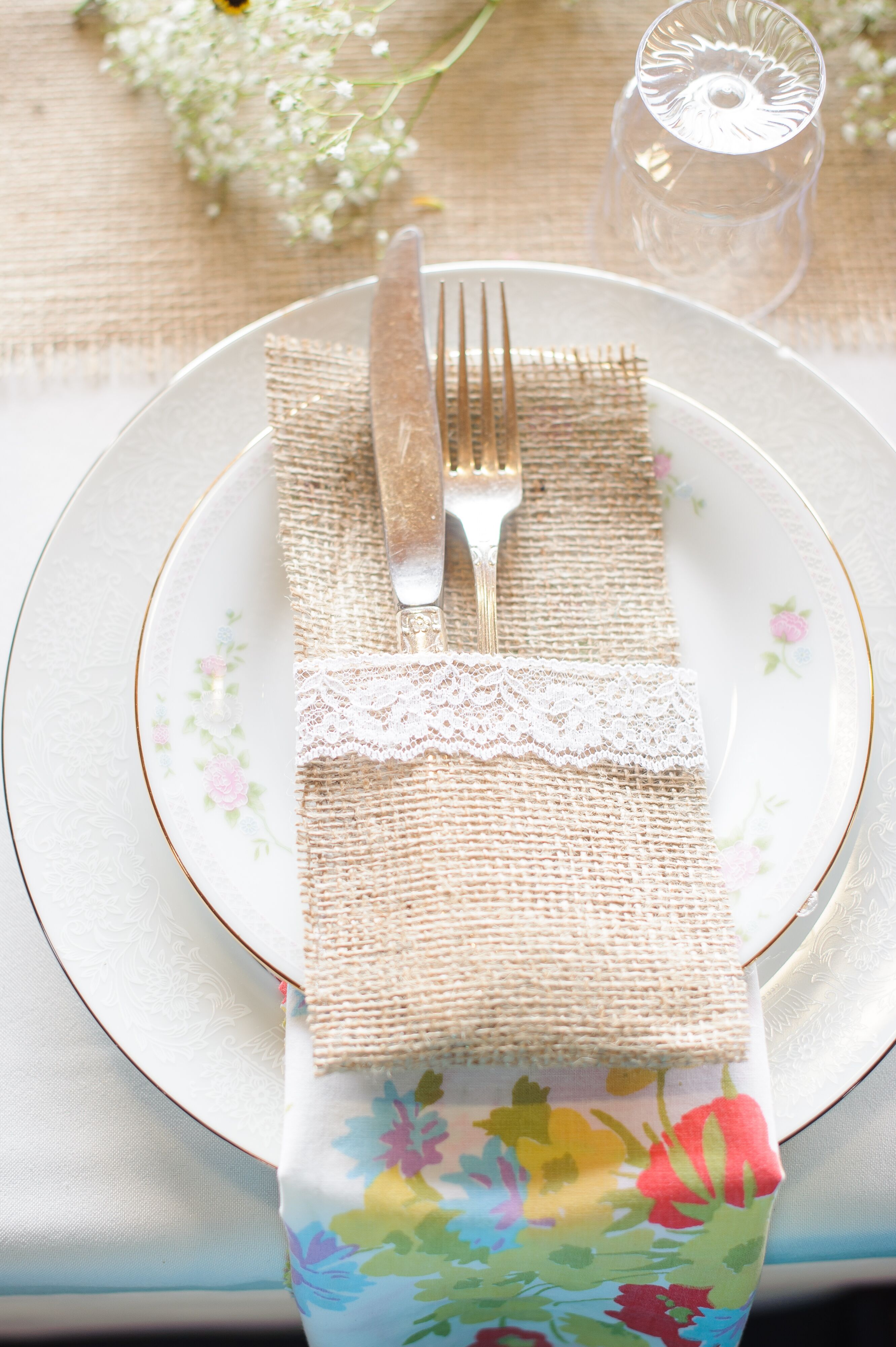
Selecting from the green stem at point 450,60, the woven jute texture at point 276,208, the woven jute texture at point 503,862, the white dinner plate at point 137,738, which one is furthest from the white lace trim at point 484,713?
the green stem at point 450,60

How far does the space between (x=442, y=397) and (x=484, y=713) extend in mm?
222

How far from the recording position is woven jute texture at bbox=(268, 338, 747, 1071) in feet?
1.50

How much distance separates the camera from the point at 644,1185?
0.48m

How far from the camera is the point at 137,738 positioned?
1.86 feet

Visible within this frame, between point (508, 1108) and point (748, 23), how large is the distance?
29.7 inches

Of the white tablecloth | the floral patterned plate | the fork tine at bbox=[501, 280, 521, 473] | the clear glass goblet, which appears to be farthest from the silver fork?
the white tablecloth

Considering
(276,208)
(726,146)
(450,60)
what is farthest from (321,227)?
(726,146)

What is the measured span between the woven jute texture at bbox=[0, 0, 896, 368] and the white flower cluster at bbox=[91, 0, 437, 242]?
0.02 metres

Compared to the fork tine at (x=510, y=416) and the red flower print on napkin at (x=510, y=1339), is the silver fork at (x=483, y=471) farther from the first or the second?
the red flower print on napkin at (x=510, y=1339)

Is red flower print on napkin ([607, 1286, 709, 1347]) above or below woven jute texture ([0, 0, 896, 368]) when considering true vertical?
below

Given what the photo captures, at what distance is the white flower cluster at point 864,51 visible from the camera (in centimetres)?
77

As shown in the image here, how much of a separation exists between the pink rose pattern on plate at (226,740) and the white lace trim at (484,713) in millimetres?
72

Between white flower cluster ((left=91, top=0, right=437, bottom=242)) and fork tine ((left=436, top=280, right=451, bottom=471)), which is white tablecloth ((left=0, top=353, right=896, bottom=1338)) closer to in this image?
fork tine ((left=436, top=280, right=451, bottom=471))

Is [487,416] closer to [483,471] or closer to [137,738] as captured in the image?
[483,471]
